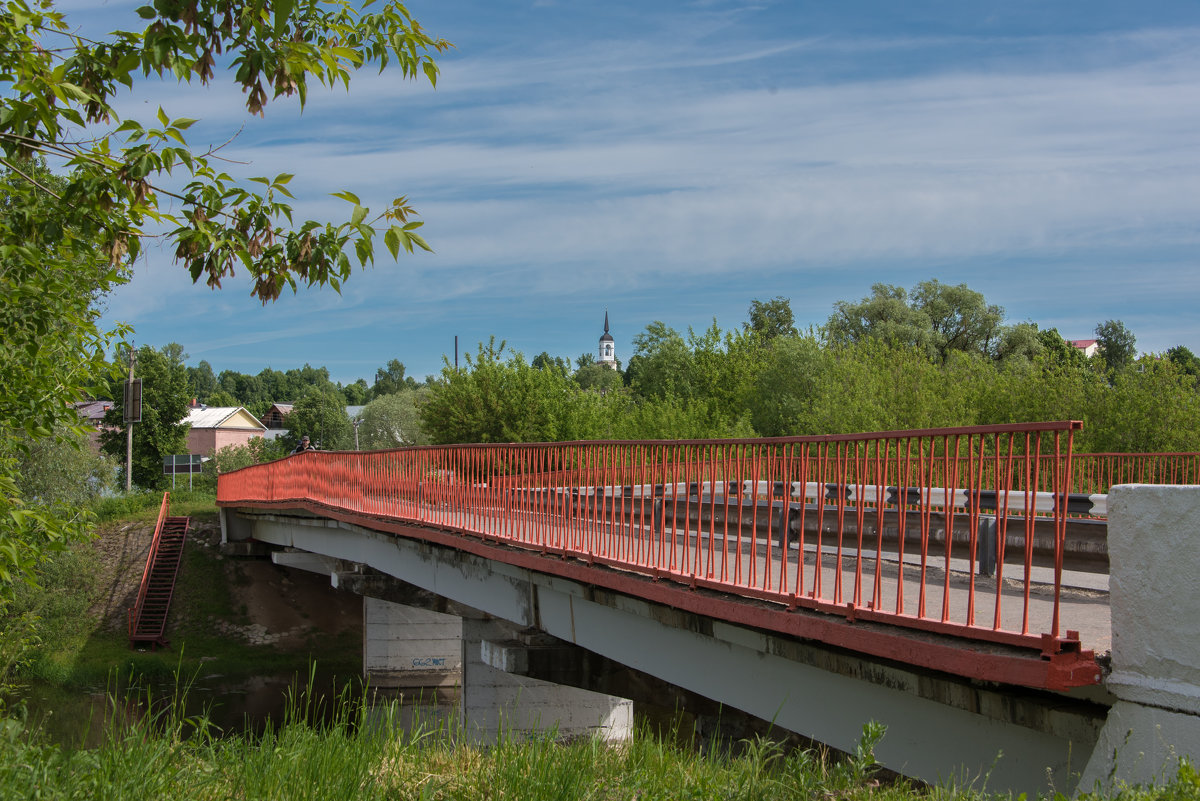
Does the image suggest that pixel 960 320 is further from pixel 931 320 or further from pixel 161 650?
pixel 161 650

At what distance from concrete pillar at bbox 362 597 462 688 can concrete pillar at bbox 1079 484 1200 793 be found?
2203 cm

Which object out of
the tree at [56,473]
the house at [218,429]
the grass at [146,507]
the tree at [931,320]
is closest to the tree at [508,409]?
the grass at [146,507]

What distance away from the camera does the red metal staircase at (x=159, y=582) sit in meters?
30.7

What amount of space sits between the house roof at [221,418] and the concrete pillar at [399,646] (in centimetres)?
8666

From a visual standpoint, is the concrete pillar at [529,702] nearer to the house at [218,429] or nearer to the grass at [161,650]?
the grass at [161,650]

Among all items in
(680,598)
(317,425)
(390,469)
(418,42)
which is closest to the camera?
(418,42)

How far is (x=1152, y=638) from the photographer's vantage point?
4449mm

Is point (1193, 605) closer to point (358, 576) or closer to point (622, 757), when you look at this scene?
point (622, 757)

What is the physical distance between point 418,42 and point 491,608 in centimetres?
827

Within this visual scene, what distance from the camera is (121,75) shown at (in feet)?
16.2

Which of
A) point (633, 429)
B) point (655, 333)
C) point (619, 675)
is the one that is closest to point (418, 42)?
point (619, 675)

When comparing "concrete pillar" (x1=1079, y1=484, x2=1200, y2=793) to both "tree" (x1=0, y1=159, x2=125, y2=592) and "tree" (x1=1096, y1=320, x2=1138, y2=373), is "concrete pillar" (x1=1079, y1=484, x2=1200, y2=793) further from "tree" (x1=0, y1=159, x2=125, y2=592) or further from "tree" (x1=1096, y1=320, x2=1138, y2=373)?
"tree" (x1=1096, y1=320, x2=1138, y2=373)

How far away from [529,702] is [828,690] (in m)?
10.3

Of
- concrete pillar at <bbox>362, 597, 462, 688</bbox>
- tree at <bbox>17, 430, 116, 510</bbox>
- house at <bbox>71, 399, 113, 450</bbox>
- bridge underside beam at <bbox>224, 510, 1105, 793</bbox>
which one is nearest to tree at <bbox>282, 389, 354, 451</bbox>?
house at <bbox>71, 399, 113, 450</bbox>
